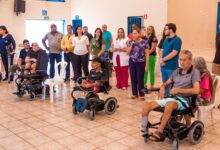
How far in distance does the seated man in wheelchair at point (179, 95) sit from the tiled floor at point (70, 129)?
32 centimetres

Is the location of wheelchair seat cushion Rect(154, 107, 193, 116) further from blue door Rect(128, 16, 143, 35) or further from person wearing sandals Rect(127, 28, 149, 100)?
blue door Rect(128, 16, 143, 35)

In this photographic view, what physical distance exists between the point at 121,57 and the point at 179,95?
9.58ft

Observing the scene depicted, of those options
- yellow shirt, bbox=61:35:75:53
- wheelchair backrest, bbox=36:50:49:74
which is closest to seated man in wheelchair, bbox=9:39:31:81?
wheelchair backrest, bbox=36:50:49:74

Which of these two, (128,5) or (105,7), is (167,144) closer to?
(128,5)

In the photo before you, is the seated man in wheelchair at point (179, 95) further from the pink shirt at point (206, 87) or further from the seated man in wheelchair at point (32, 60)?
the seated man in wheelchair at point (32, 60)

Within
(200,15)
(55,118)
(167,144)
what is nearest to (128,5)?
(200,15)

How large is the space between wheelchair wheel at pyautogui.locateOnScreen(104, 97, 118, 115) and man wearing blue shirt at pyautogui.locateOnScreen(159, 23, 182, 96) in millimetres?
894

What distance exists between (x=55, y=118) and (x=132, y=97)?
1.70 m

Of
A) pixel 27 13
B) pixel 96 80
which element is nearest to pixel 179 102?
pixel 96 80

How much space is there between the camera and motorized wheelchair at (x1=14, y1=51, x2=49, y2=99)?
5484mm

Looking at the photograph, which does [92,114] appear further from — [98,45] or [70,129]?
[98,45]

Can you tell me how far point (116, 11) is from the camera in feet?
31.9

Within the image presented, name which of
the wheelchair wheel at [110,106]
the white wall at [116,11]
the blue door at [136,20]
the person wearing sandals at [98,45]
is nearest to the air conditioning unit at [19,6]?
the white wall at [116,11]

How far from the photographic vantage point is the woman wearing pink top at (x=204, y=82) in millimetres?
3424
